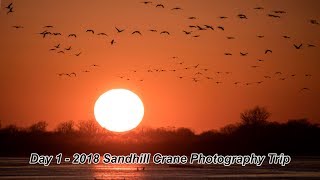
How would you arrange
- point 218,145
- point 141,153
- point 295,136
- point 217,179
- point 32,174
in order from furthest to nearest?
point 295,136, point 218,145, point 141,153, point 32,174, point 217,179

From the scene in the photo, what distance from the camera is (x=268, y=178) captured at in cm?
6494

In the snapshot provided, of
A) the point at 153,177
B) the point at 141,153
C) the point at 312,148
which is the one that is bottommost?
the point at 153,177

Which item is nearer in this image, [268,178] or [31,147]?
[268,178]

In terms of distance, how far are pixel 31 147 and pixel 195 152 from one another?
25.5 metres

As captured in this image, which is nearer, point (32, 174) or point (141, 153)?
point (32, 174)

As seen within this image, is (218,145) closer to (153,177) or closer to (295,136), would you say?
(295,136)

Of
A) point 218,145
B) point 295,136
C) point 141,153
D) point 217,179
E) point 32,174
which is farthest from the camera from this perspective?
point 295,136

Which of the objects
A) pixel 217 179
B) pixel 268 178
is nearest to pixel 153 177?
pixel 217 179

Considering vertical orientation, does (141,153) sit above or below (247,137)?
below

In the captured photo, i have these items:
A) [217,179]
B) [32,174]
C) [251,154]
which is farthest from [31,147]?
[217,179]

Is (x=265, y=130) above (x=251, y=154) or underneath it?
above

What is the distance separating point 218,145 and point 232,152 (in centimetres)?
539

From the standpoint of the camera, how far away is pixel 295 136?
146 metres

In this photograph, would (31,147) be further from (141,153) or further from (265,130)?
(265,130)
